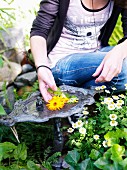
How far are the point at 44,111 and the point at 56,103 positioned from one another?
7 cm

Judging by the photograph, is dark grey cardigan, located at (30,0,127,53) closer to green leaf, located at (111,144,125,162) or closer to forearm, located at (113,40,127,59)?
forearm, located at (113,40,127,59)

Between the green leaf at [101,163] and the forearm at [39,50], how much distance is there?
0.66 metres

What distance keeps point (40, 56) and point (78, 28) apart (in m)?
0.37

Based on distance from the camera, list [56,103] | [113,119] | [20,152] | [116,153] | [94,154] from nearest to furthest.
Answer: [116,153] → [94,154] → [113,119] → [56,103] → [20,152]

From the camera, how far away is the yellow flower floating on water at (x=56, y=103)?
1980 mm

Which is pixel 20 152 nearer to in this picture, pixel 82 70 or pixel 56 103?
pixel 56 103

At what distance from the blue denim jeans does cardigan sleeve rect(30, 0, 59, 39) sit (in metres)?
0.21

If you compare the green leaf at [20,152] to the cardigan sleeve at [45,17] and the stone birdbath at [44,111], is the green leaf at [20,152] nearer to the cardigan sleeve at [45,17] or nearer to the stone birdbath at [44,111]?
the stone birdbath at [44,111]

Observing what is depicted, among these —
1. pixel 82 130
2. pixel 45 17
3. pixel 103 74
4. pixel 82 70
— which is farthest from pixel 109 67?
pixel 45 17

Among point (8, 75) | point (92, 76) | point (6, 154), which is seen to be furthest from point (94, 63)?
point (8, 75)

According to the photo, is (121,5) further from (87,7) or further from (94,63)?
(94,63)

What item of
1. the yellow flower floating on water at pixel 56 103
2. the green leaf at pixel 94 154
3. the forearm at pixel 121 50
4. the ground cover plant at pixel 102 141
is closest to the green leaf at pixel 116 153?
the ground cover plant at pixel 102 141

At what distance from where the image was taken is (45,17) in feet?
7.51

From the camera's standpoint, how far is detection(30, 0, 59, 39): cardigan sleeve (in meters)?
2.27
